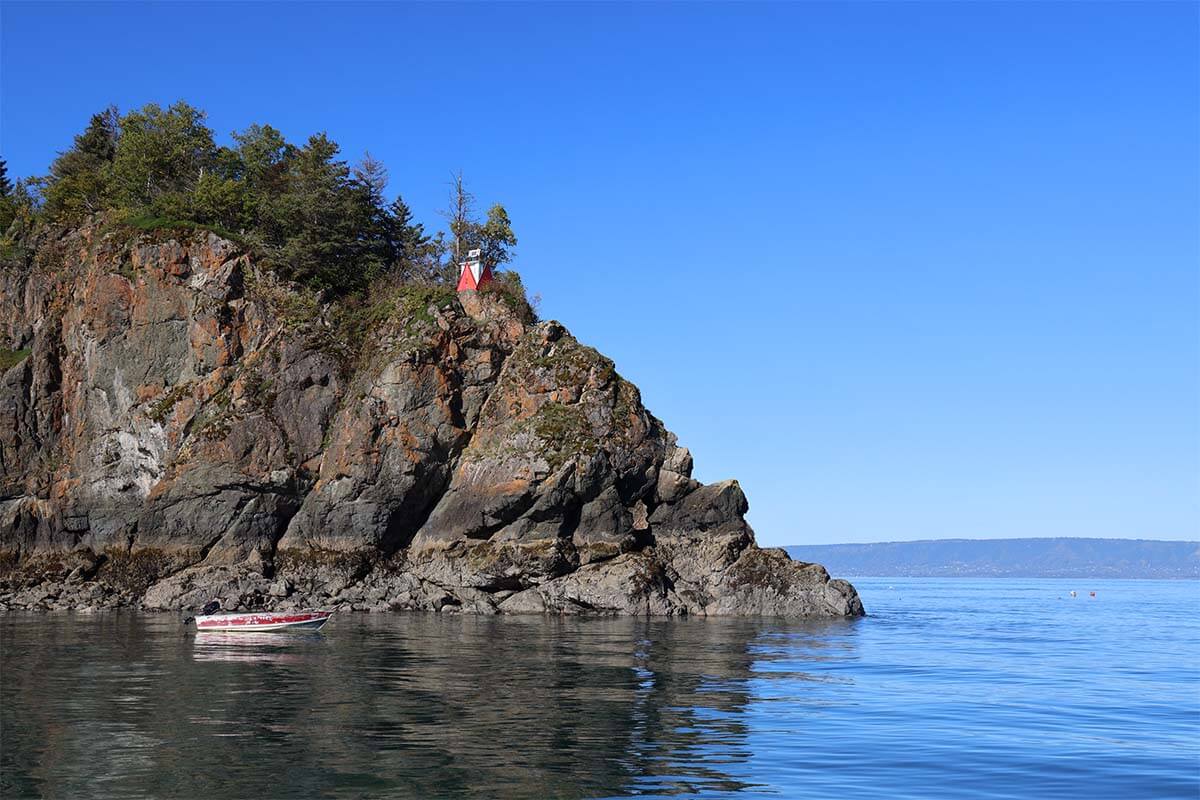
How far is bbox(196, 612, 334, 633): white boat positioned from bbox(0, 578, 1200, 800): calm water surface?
91 cm

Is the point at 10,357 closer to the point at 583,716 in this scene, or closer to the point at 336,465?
the point at 336,465

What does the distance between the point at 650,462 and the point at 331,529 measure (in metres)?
18.3

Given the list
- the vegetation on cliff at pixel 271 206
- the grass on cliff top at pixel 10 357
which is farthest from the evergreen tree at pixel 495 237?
the grass on cliff top at pixel 10 357

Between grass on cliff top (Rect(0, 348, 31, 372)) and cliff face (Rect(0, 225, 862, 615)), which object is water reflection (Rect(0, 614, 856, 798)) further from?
grass on cliff top (Rect(0, 348, 31, 372))

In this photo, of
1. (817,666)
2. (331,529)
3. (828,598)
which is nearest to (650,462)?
(828,598)

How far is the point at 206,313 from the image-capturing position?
66.5 m

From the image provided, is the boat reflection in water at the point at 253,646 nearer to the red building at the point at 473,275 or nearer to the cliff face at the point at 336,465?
the cliff face at the point at 336,465

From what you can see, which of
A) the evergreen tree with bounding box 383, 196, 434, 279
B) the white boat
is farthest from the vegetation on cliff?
the white boat

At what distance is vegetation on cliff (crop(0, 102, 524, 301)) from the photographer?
237 feet

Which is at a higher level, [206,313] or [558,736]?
[206,313]

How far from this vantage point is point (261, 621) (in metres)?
44.9

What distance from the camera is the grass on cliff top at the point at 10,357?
73.4 metres

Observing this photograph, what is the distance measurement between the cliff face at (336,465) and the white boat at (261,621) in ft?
35.3

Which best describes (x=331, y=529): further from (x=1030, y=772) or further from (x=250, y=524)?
(x=1030, y=772)
